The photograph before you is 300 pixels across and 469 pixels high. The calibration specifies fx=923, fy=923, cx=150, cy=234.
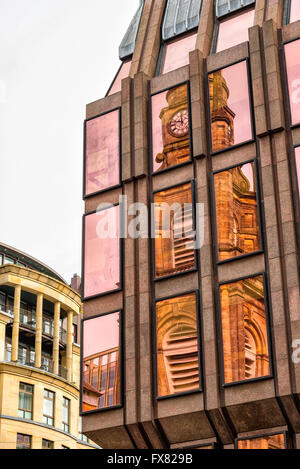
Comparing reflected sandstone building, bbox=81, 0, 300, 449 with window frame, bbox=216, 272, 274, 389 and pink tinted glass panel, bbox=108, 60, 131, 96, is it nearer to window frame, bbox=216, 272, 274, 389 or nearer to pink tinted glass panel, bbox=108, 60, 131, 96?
window frame, bbox=216, 272, 274, 389

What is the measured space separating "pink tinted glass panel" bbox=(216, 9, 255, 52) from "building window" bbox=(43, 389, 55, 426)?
129 feet

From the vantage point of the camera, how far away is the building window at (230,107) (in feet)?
134

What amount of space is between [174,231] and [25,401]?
36895mm

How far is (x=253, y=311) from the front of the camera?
3716 cm

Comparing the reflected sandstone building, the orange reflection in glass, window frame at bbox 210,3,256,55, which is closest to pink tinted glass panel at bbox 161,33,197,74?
the reflected sandstone building

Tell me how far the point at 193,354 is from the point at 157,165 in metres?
9.53

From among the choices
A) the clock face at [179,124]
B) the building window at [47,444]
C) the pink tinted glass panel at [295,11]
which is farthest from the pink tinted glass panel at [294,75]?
the building window at [47,444]

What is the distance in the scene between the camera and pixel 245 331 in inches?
1460

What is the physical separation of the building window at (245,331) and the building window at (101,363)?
5.23 metres

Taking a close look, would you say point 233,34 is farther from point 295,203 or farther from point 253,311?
point 253,311

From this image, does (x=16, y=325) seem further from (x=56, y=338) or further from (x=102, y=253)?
(x=102, y=253)

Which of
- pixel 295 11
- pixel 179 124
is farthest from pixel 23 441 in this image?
pixel 295 11

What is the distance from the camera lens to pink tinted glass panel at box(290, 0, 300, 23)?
43031 millimetres
